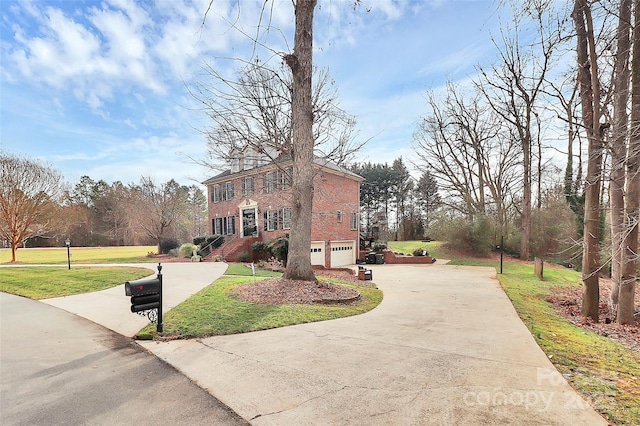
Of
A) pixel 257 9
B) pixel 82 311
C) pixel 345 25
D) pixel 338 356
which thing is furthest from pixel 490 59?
pixel 82 311

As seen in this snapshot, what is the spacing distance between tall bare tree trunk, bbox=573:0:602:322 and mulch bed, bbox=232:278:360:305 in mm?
5458

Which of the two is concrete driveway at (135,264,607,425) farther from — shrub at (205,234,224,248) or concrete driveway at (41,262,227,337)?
shrub at (205,234,224,248)

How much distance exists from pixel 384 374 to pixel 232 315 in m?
3.45

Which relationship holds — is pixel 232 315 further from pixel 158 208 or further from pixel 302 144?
pixel 158 208

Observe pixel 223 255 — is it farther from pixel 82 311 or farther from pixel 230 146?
pixel 82 311

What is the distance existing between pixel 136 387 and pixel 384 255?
780 inches

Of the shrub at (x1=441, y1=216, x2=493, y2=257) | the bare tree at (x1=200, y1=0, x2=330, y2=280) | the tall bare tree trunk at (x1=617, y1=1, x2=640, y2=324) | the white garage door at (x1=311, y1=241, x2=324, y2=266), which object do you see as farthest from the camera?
the shrub at (x1=441, y1=216, x2=493, y2=257)

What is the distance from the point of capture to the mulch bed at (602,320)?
20.1 feet

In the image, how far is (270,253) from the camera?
60.4 ft

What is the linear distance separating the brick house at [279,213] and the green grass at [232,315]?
11.2 meters

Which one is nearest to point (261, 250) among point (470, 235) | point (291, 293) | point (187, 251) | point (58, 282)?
point (187, 251)

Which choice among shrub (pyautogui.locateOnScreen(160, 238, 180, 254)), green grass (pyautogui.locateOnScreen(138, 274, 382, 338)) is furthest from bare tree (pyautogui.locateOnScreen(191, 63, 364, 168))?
shrub (pyautogui.locateOnScreen(160, 238, 180, 254))

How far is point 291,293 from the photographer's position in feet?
25.2

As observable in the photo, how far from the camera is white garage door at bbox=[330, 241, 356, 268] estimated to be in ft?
68.6
